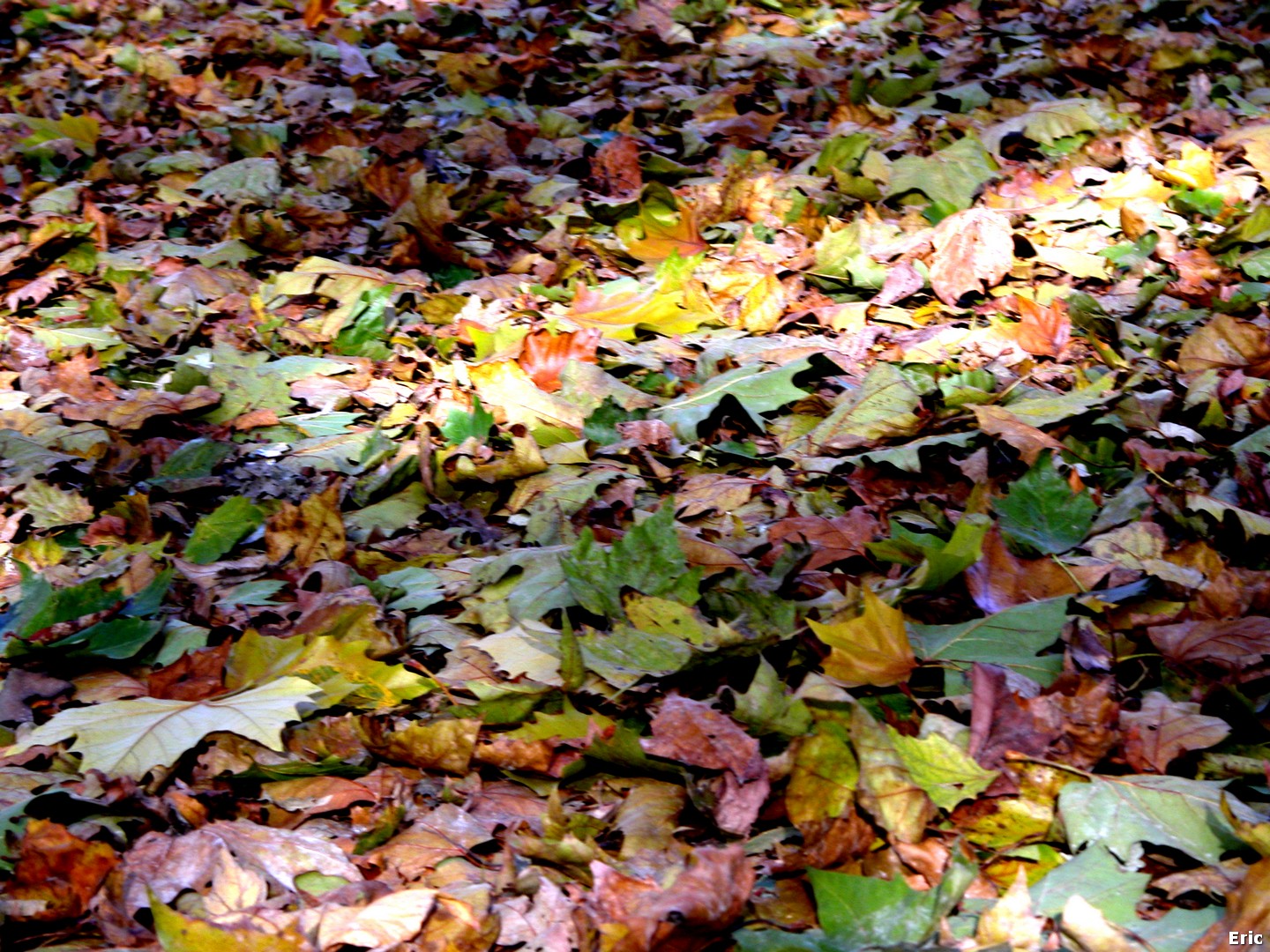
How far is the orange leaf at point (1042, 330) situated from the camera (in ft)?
8.36

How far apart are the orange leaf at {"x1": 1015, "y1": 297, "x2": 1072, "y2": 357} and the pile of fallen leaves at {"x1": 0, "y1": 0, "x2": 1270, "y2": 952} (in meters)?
0.01

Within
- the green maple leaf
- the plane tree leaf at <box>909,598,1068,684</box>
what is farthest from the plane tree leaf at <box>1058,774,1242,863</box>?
the green maple leaf

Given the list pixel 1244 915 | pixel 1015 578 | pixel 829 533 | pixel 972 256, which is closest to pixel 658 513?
pixel 829 533

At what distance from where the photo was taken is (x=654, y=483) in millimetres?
2295

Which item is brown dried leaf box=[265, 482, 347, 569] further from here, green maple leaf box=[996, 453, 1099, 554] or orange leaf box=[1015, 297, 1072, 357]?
orange leaf box=[1015, 297, 1072, 357]

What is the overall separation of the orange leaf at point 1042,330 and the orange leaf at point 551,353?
99cm

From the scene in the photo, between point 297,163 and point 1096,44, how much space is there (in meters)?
2.82

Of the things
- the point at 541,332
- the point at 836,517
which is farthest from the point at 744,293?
the point at 836,517

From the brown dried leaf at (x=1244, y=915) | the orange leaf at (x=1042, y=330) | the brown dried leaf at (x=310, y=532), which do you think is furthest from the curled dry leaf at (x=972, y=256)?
the brown dried leaf at (x=1244, y=915)

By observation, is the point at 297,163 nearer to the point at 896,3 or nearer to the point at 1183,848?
Answer: the point at 896,3

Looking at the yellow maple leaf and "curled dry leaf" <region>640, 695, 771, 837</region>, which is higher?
the yellow maple leaf

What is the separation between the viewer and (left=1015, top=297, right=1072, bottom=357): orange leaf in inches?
100

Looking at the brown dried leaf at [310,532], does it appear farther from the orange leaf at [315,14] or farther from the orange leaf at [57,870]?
the orange leaf at [315,14]

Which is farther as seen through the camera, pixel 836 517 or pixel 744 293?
pixel 744 293
